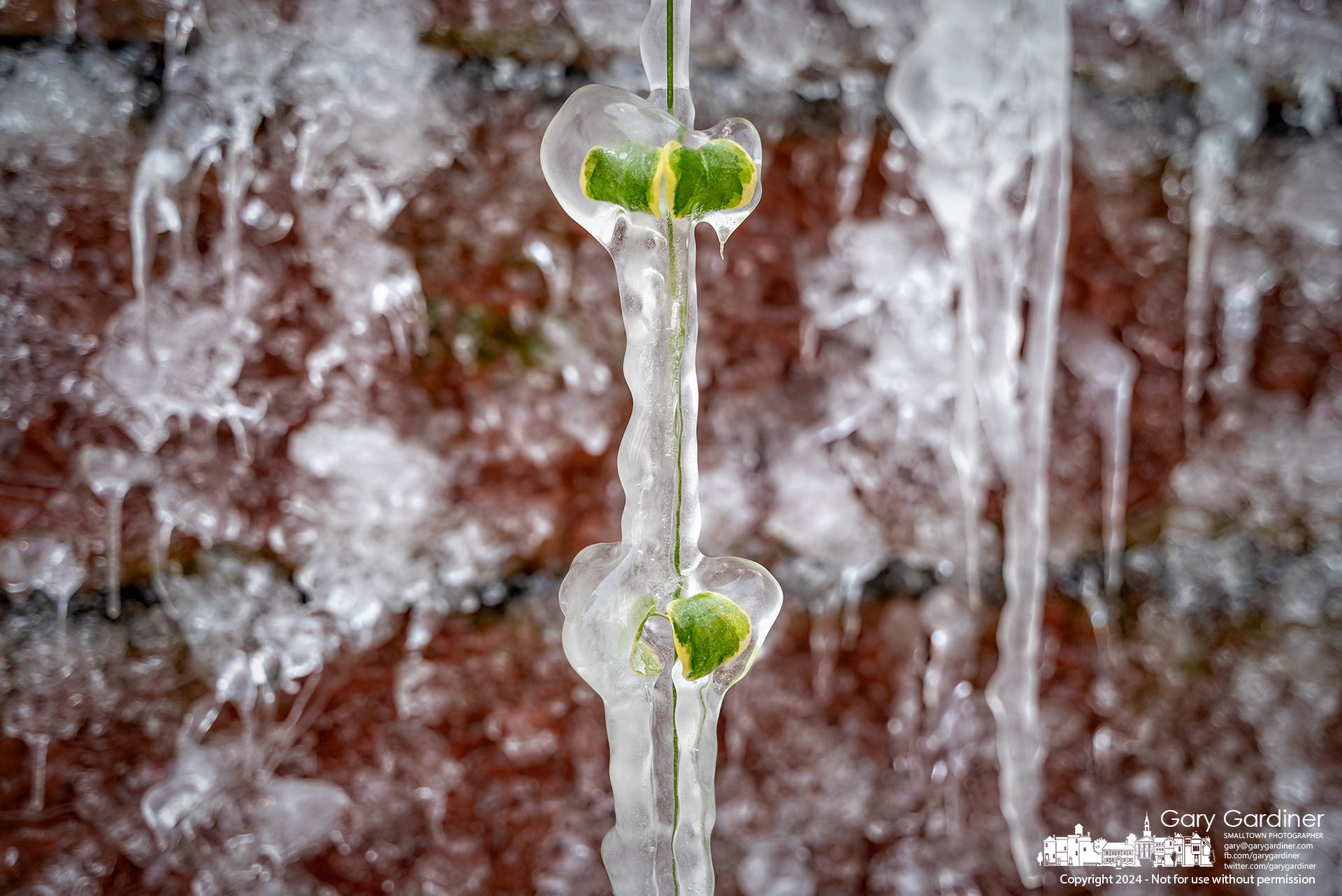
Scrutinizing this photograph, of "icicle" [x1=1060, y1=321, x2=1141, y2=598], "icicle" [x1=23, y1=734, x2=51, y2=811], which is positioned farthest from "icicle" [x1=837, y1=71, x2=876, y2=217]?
"icicle" [x1=23, y1=734, x2=51, y2=811]

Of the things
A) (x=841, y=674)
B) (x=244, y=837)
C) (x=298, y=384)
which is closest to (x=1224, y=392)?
(x=841, y=674)

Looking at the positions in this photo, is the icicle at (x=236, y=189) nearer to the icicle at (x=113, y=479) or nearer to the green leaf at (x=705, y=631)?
the icicle at (x=113, y=479)

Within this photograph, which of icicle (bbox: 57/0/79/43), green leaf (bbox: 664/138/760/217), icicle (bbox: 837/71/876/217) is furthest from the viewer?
icicle (bbox: 837/71/876/217)

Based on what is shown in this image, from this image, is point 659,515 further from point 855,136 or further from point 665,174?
point 855,136

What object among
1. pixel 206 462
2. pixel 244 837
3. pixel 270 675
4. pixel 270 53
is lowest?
pixel 244 837

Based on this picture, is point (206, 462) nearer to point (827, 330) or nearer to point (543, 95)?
point (543, 95)

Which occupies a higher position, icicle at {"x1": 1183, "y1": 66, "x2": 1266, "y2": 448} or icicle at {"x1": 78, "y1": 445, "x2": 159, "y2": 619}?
icicle at {"x1": 1183, "y1": 66, "x2": 1266, "y2": 448}

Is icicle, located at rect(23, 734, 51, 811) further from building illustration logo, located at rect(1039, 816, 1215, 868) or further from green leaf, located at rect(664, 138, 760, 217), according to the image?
building illustration logo, located at rect(1039, 816, 1215, 868)
